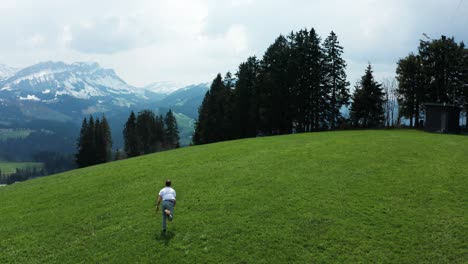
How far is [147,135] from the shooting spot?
375 ft

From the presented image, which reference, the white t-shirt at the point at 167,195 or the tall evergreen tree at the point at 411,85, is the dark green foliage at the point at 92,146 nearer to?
the tall evergreen tree at the point at 411,85

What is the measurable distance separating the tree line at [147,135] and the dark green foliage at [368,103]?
195ft

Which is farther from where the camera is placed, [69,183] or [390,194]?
[69,183]

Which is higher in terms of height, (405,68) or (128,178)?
(405,68)

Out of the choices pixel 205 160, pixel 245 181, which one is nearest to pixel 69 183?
pixel 205 160

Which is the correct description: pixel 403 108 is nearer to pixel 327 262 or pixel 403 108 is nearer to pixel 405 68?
pixel 405 68

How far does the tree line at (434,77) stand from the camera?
67875mm

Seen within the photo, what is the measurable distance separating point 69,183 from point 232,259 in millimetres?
22425

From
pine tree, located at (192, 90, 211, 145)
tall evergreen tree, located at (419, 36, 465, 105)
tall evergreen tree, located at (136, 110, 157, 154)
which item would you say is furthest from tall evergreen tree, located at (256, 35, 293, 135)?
tall evergreen tree, located at (136, 110, 157, 154)

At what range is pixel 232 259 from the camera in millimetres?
15305

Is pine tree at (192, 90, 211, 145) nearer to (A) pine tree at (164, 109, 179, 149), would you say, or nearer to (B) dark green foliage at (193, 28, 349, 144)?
(B) dark green foliage at (193, 28, 349, 144)

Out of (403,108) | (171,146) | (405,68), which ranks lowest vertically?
(171,146)

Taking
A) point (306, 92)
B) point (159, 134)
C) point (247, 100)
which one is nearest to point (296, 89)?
point (306, 92)

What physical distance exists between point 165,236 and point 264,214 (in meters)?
5.16
